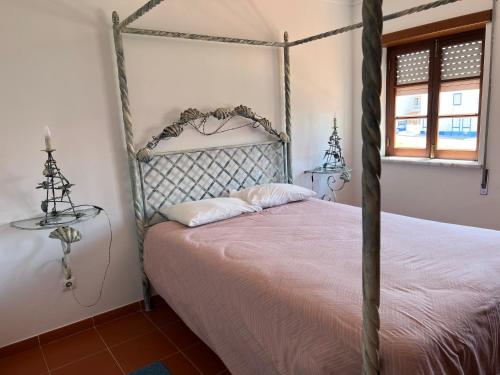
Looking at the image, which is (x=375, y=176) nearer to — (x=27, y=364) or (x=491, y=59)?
(x=27, y=364)

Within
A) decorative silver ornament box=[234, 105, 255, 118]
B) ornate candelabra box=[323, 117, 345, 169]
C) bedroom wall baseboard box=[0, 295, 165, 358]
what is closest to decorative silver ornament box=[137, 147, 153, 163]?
decorative silver ornament box=[234, 105, 255, 118]

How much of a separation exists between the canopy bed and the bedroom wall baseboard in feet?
0.41

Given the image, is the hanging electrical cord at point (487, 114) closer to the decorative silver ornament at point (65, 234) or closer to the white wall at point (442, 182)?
the white wall at point (442, 182)

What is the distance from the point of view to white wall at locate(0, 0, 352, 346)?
2.20 meters

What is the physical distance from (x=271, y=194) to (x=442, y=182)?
5.59 ft

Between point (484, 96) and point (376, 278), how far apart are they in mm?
2800

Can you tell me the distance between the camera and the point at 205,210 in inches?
100

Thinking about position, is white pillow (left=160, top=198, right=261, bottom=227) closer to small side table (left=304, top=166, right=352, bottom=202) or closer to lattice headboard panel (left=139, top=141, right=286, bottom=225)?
lattice headboard panel (left=139, top=141, right=286, bottom=225)

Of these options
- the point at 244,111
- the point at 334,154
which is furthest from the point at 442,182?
the point at 244,111

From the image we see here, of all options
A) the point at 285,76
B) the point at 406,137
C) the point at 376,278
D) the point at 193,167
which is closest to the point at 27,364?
the point at 193,167

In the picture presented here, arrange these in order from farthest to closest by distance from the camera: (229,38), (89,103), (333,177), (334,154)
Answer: (333,177)
(334,154)
(229,38)
(89,103)

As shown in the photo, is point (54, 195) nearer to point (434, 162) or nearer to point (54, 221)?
point (54, 221)

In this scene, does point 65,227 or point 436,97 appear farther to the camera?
point 436,97

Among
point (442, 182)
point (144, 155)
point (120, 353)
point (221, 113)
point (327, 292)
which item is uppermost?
point (221, 113)
